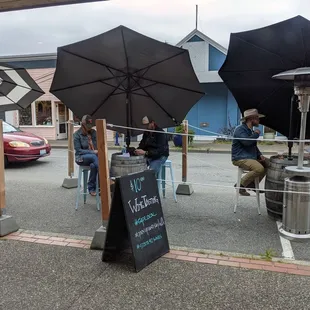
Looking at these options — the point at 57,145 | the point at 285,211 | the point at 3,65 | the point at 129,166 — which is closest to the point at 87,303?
the point at 129,166

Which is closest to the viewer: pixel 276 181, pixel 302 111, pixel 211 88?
pixel 302 111

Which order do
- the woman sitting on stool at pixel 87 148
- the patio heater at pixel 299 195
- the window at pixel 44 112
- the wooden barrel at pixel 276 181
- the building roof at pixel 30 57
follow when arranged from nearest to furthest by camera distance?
1. the patio heater at pixel 299 195
2. the wooden barrel at pixel 276 181
3. the woman sitting on stool at pixel 87 148
4. the building roof at pixel 30 57
5. the window at pixel 44 112

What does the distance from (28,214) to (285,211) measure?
3680 millimetres

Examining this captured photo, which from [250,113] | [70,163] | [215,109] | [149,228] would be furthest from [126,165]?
[215,109]

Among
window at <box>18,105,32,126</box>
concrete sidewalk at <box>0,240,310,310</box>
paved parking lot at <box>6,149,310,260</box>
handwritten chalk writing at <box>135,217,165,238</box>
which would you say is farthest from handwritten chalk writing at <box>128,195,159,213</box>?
window at <box>18,105,32,126</box>

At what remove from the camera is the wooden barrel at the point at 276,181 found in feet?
15.2

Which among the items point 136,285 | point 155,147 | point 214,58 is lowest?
point 136,285

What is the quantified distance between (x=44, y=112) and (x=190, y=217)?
15.6 m

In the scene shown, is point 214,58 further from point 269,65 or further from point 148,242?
point 148,242

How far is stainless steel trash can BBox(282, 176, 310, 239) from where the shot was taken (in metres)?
4.06

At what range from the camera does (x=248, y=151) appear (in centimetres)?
526

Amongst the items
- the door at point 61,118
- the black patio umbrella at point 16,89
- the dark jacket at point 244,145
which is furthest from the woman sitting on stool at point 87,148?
the door at point 61,118

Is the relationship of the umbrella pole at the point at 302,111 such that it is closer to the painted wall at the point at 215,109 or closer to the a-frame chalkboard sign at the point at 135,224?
the a-frame chalkboard sign at the point at 135,224

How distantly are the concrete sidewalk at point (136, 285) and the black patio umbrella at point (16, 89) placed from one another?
3.56m
